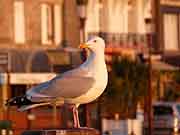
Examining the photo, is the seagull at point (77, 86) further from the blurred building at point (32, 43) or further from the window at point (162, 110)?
the window at point (162, 110)

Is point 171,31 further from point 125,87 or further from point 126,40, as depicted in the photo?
point 125,87

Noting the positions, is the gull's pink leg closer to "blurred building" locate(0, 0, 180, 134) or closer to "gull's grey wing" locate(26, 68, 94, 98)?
"gull's grey wing" locate(26, 68, 94, 98)

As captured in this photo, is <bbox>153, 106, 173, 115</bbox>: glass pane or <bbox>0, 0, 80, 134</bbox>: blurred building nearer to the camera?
<bbox>153, 106, 173, 115</bbox>: glass pane

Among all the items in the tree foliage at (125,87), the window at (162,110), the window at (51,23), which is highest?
the window at (51,23)

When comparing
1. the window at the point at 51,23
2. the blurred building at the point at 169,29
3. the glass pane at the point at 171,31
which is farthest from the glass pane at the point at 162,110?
the glass pane at the point at 171,31

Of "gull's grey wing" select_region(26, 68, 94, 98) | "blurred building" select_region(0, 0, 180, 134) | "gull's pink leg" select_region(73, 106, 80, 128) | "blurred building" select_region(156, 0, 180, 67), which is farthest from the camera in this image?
Result: "blurred building" select_region(156, 0, 180, 67)

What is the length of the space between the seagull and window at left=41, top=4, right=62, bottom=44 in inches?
1492

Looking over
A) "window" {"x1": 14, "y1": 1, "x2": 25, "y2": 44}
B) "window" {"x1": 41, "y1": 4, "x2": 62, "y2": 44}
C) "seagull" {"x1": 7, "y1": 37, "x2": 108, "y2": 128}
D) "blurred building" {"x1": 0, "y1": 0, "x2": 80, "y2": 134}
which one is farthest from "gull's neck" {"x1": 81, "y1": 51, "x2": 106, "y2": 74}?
"window" {"x1": 41, "y1": 4, "x2": 62, "y2": 44}

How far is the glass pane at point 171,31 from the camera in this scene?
59812mm

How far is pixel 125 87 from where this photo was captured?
144ft

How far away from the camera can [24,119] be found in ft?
141

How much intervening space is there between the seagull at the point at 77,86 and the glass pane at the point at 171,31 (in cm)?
4615

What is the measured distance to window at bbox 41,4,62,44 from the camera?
5172cm

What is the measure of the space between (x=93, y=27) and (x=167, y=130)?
14.8 meters
